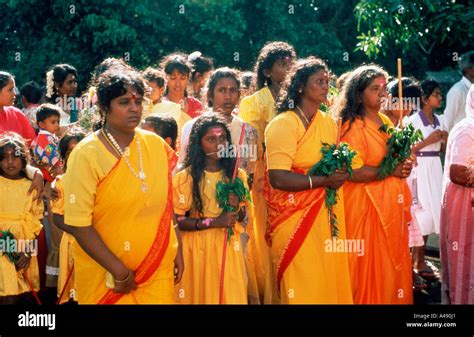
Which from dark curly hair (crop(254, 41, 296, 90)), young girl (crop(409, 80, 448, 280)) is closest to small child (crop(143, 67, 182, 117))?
dark curly hair (crop(254, 41, 296, 90))

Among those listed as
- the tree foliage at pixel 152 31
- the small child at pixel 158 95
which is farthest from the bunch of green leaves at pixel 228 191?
the tree foliage at pixel 152 31

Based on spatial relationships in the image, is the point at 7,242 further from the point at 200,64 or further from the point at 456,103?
the point at 456,103

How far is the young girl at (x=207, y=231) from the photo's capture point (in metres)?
6.08

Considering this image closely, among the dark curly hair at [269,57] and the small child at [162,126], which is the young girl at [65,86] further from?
the dark curly hair at [269,57]

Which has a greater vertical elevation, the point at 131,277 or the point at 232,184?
the point at 232,184

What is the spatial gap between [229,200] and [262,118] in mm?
1535

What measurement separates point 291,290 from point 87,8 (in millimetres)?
10308

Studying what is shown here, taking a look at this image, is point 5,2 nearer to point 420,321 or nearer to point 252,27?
point 252,27

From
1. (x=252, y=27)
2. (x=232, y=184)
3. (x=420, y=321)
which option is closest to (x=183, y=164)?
(x=232, y=184)

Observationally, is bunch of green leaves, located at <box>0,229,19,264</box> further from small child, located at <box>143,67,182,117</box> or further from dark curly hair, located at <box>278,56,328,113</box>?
dark curly hair, located at <box>278,56,328,113</box>

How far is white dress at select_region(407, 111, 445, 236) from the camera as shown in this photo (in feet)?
28.9

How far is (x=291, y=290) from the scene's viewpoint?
20.3 ft

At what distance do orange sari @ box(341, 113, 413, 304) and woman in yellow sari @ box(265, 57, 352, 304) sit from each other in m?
0.24

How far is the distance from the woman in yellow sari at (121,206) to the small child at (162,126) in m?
1.92
